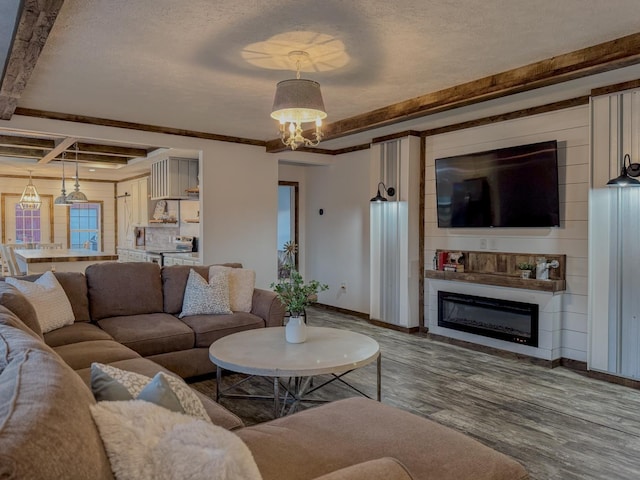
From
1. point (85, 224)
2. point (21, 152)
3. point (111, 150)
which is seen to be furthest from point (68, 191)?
point (111, 150)

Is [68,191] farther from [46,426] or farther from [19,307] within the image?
[46,426]

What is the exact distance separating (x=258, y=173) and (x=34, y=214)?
6.73 metres

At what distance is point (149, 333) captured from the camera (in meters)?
3.60

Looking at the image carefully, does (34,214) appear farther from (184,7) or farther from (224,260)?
(184,7)

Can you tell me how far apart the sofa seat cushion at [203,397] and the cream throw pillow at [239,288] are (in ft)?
5.46

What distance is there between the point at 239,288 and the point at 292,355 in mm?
1651

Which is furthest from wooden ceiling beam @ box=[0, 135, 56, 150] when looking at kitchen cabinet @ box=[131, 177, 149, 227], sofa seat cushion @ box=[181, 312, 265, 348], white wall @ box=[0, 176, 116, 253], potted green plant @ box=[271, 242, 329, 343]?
potted green plant @ box=[271, 242, 329, 343]

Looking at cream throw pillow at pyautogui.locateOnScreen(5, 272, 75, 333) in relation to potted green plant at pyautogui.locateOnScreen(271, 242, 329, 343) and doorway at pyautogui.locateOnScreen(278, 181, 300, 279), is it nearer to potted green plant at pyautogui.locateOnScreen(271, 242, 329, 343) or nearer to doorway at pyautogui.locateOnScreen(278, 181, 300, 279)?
potted green plant at pyautogui.locateOnScreen(271, 242, 329, 343)

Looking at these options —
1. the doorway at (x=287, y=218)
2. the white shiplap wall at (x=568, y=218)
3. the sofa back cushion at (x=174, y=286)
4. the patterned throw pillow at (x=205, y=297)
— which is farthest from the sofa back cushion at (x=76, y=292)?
the white shiplap wall at (x=568, y=218)

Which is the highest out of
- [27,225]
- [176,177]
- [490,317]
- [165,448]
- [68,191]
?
[68,191]

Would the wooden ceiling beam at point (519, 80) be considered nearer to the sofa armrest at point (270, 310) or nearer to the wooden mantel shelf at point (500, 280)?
the wooden mantel shelf at point (500, 280)

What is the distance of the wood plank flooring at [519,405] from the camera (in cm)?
266

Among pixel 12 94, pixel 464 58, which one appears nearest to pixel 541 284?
pixel 464 58

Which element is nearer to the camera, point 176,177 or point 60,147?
point 60,147
